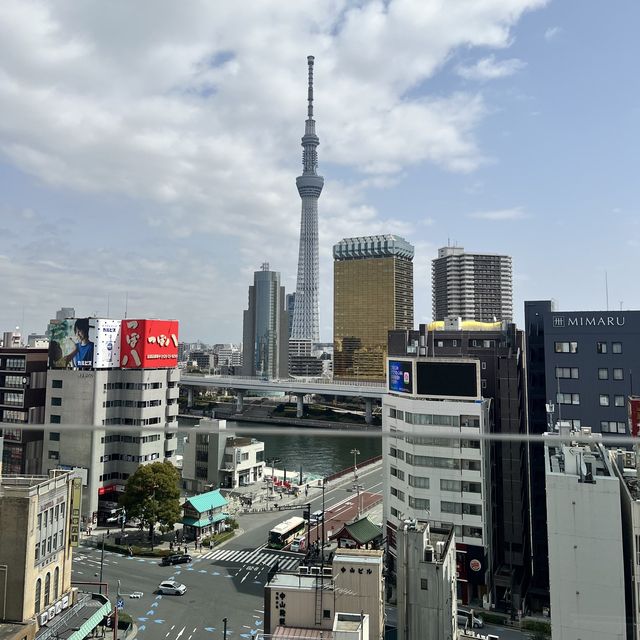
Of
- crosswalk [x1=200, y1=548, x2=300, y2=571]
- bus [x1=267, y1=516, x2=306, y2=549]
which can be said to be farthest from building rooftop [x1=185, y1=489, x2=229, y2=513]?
bus [x1=267, y1=516, x2=306, y2=549]

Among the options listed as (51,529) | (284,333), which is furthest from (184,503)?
(284,333)

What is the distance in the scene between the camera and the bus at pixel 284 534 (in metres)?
10.1

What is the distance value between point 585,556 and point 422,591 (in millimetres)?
1852

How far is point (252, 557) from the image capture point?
31.1 ft

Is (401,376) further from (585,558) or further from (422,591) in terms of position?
(585,558)

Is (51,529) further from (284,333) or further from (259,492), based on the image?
(284,333)

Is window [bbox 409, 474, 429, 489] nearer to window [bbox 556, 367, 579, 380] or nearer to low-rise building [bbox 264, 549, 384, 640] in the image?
low-rise building [bbox 264, 549, 384, 640]

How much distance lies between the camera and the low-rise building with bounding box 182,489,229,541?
1028 centimetres

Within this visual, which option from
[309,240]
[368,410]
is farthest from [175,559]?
[309,240]

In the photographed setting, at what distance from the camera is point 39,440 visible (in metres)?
12.2

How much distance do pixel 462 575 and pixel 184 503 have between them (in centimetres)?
558

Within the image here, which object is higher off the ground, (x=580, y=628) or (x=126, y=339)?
(x=126, y=339)

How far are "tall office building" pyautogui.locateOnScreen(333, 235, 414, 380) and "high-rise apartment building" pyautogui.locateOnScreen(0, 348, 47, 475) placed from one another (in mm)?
29969

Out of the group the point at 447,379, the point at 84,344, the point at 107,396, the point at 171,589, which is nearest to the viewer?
the point at 171,589
